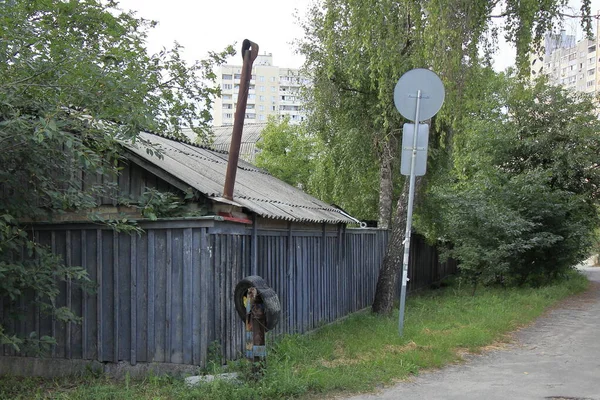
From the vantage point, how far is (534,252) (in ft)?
62.8

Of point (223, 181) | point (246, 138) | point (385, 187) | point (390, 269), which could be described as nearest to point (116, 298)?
point (223, 181)

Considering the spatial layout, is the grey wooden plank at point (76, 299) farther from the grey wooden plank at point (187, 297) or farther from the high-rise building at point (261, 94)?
the high-rise building at point (261, 94)

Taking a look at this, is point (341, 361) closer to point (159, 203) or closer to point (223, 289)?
point (223, 289)

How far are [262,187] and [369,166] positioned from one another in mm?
7635

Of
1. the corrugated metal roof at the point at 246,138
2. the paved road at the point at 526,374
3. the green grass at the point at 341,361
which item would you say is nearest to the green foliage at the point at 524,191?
the green grass at the point at 341,361

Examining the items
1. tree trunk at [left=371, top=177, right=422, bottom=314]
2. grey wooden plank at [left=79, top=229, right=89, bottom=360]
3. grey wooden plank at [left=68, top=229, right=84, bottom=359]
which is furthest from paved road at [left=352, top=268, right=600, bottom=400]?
grey wooden plank at [left=68, top=229, right=84, bottom=359]

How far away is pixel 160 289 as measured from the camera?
7652 mm

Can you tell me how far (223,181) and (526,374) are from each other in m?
4.93

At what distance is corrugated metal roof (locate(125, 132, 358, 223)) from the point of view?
791 centimetres

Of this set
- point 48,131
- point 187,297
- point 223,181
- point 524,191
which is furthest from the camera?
point 524,191

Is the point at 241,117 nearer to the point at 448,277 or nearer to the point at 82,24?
the point at 82,24

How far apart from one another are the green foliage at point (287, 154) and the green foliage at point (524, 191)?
34.1 ft

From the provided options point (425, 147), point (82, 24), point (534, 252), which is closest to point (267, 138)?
point (534, 252)

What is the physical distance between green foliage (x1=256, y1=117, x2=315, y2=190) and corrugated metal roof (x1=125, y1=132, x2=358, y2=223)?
18047 millimetres
